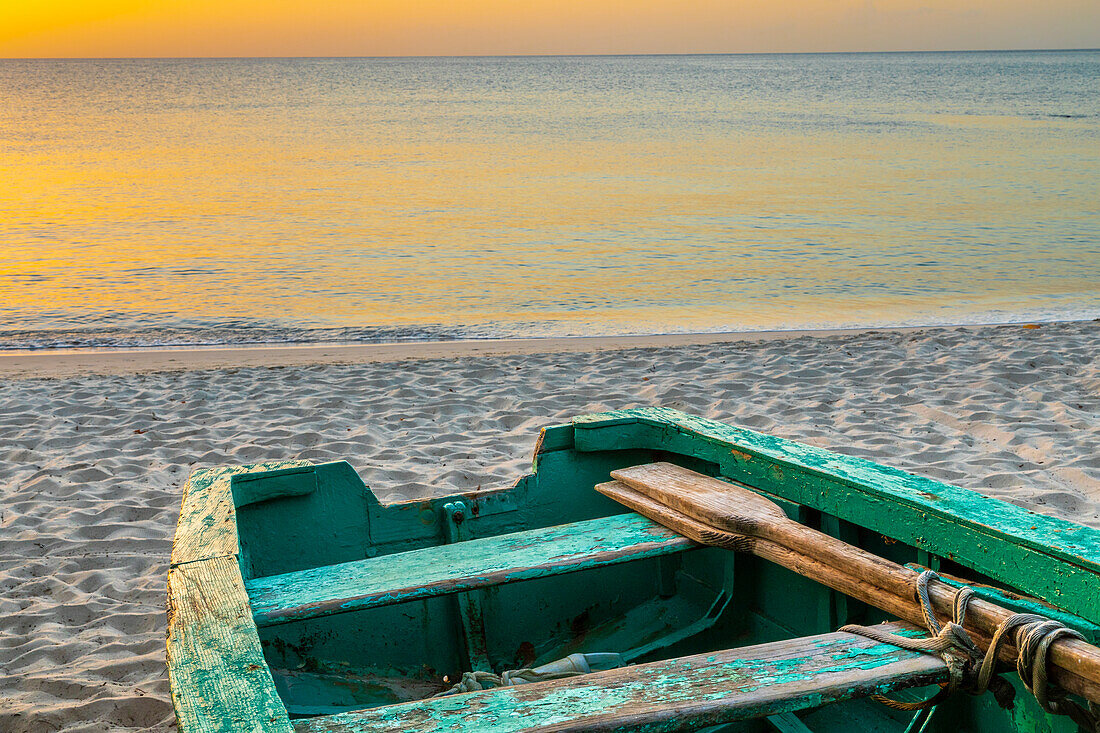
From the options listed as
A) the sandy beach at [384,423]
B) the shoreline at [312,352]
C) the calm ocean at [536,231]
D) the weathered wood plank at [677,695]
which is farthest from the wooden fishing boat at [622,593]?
the calm ocean at [536,231]

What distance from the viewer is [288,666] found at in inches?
108

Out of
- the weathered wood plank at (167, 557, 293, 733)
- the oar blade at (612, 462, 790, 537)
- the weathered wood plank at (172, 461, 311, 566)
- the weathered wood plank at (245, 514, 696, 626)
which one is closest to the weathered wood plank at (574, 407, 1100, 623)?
the oar blade at (612, 462, 790, 537)

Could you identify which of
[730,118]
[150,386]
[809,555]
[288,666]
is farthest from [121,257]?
[730,118]

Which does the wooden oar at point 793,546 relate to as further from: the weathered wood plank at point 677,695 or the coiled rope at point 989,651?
the weathered wood plank at point 677,695

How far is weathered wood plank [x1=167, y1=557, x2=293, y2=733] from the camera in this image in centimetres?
157

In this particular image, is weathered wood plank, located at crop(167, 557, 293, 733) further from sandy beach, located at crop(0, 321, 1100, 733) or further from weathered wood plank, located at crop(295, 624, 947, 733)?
sandy beach, located at crop(0, 321, 1100, 733)

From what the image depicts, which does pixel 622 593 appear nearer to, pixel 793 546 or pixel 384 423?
pixel 793 546

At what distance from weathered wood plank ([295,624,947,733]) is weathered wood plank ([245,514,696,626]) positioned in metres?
0.65

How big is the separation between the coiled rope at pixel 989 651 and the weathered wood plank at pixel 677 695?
0.04 metres

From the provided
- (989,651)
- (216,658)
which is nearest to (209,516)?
(216,658)

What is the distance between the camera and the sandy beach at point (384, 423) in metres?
3.89

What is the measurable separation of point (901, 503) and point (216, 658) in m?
1.72

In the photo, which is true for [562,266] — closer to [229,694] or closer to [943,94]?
[229,694]

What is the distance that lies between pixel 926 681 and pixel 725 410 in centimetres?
499
